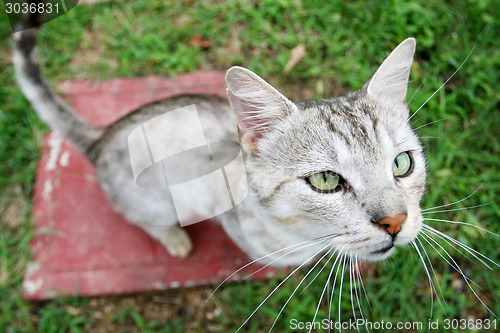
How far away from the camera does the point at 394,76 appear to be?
2.00 meters

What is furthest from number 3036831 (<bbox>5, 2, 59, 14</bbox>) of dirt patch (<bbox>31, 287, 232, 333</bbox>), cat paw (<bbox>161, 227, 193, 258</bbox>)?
dirt patch (<bbox>31, 287, 232, 333</bbox>)

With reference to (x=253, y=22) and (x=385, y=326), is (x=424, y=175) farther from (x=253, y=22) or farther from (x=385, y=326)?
(x=253, y=22)

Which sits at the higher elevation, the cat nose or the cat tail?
the cat tail

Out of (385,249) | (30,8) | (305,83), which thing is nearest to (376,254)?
(385,249)

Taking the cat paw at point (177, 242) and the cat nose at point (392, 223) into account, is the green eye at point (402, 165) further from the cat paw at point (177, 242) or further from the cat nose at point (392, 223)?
the cat paw at point (177, 242)

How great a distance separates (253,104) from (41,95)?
1550 millimetres

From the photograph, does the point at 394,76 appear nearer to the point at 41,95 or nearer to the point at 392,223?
the point at 392,223

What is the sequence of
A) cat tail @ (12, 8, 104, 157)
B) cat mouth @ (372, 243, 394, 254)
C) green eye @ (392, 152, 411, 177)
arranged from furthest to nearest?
1. cat tail @ (12, 8, 104, 157)
2. green eye @ (392, 152, 411, 177)
3. cat mouth @ (372, 243, 394, 254)

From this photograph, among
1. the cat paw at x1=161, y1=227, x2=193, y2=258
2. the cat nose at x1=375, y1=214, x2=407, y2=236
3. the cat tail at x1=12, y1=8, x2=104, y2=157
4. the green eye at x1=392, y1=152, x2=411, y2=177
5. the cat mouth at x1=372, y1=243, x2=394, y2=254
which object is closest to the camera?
the cat nose at x1=375, y1=214, x2=407, y2=236

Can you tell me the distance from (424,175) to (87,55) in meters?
3.03

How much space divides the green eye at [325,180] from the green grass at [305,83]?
132 cm

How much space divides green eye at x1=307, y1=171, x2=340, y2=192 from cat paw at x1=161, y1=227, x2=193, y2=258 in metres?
1.35

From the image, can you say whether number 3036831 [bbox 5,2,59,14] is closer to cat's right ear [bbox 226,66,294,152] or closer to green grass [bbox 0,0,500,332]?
green grass [bbox 0,0,500,332]

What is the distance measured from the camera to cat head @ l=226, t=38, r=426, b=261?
1.79 m
